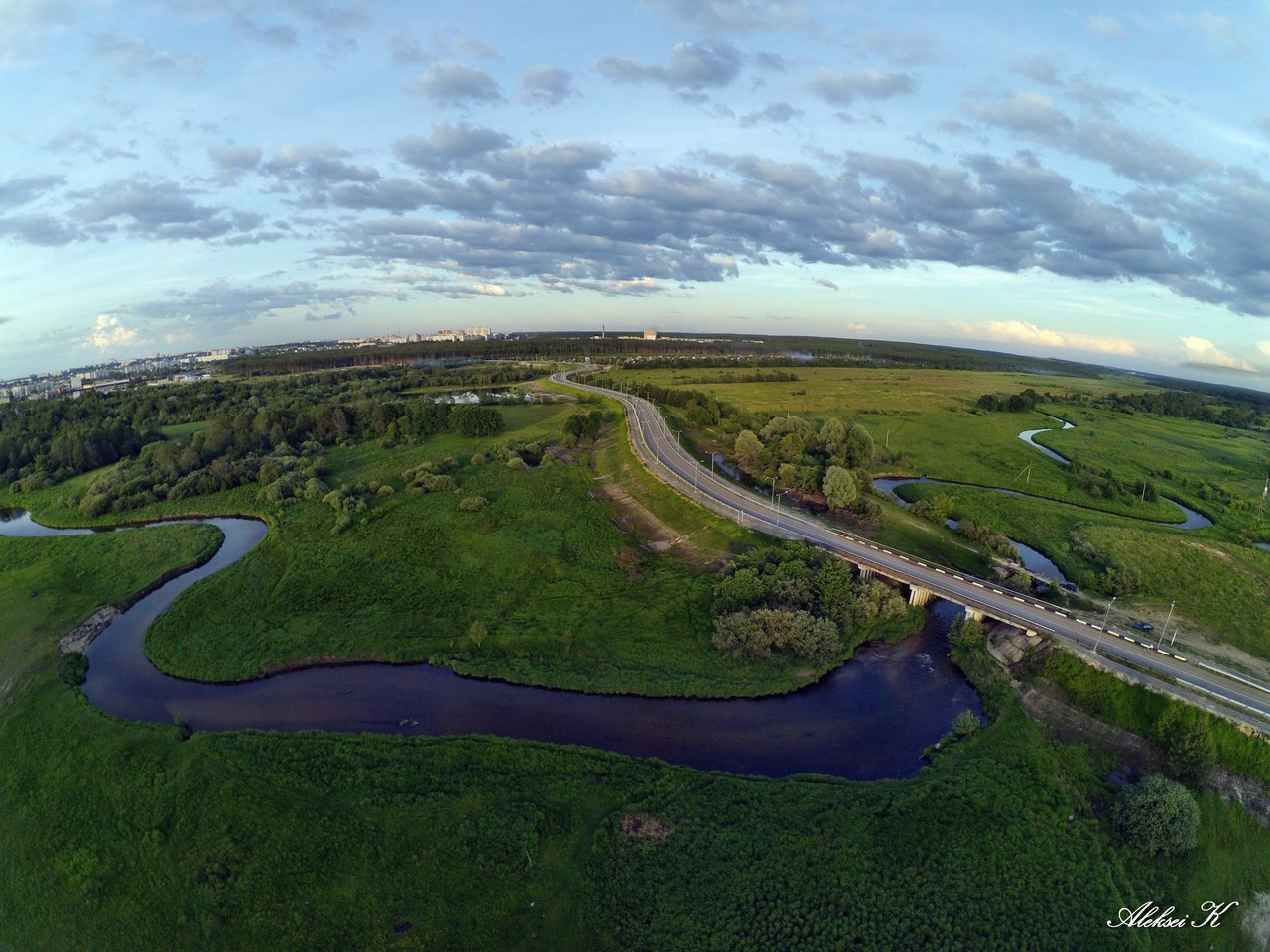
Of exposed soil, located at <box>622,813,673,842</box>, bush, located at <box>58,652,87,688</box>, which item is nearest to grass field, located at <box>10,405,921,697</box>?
bush, located at <box>58,652,87,688</box>

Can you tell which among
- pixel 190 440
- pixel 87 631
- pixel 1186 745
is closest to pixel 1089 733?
pixel 1186 745

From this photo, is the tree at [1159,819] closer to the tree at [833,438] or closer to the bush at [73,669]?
the tree at [833,438]

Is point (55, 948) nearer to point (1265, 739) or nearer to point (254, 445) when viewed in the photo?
point (1265, 739)

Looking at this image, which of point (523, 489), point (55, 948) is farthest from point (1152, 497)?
point (55, 948)

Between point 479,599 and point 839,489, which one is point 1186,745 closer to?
point 839,489

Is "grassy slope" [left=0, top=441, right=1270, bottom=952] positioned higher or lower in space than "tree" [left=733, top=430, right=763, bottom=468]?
lower

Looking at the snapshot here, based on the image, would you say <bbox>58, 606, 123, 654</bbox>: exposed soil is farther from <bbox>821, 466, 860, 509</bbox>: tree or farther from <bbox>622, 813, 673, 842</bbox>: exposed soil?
<bbox>821, 466, 860, 509</bbox>: tree

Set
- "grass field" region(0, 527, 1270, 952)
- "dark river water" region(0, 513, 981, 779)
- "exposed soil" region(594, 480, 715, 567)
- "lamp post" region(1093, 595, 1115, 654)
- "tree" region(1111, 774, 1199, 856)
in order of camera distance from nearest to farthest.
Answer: "grass field" region(0, 527, 1270, 952)
"tree" region(1111, 774, 1199, 856)
"dark river water" region(0, 513, 981, 779)
"lamp post" region(1093, 595, 1115, 654)
"exposed soil" region(594, 480, 715, 567)
